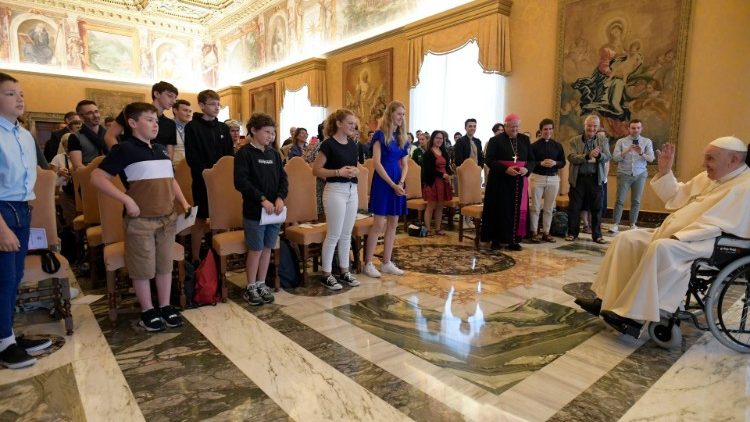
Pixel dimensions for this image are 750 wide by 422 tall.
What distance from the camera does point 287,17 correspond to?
539 inches

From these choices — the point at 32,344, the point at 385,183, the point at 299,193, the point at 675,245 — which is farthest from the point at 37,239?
the point at 675,245

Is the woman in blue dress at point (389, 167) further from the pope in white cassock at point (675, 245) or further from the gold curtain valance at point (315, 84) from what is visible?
the gold curtain valance at point (315, 84)

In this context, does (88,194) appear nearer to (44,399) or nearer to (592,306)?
(44,399)

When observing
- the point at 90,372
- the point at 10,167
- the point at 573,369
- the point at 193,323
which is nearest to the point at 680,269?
the point at 573,369

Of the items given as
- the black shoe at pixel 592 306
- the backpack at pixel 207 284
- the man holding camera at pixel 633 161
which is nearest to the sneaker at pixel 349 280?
the backpack at pixel 207 284

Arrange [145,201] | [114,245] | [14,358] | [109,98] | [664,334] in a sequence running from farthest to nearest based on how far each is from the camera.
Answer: [109,98]
[114,245]
[145,201]
[664,334]
[14,358]

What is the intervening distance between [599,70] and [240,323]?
6700 millimetres

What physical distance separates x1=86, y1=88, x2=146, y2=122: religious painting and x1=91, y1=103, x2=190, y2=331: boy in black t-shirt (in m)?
14.9

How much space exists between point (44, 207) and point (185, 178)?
130 centimetres

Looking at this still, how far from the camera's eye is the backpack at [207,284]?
126 inches

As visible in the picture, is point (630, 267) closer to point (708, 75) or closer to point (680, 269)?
point (680, 269)

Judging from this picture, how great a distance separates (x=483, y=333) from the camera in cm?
270

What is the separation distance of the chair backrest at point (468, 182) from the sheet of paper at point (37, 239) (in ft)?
13.8

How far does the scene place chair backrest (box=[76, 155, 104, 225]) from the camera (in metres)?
3.59
